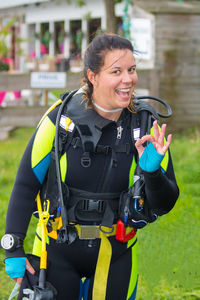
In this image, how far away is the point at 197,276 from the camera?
457 centimetres

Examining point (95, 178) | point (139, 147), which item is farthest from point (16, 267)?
point (139, 147)

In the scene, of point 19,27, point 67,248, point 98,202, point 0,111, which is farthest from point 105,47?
point 19,27

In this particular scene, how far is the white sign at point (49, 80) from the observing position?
10930mm

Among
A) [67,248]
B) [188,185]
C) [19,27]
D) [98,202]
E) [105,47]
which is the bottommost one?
[19,27]

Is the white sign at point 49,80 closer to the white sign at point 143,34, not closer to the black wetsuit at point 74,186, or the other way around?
the white sign at point 143,34

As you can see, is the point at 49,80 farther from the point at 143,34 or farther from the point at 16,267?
the point at 16,267

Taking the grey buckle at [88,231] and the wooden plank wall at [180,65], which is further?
the wooden plank wall at [180,65]

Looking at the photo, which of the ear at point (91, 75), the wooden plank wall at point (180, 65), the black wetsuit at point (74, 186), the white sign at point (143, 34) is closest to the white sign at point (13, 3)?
the white sign at point (143, 34)

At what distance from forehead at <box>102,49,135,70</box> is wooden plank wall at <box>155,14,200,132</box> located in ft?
27.4

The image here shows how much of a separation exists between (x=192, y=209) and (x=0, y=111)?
6.02 metres

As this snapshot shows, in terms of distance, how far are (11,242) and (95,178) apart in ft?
1.65

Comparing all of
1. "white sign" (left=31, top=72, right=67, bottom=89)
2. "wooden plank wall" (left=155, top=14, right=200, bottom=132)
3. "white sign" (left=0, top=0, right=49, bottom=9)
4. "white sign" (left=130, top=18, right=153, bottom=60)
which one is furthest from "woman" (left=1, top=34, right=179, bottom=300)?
"white sign" (left=0, top=0, right=49, bottom=9)

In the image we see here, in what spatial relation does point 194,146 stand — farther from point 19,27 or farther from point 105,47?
point 19,27

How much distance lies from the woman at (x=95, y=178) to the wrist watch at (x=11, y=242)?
0.02m
